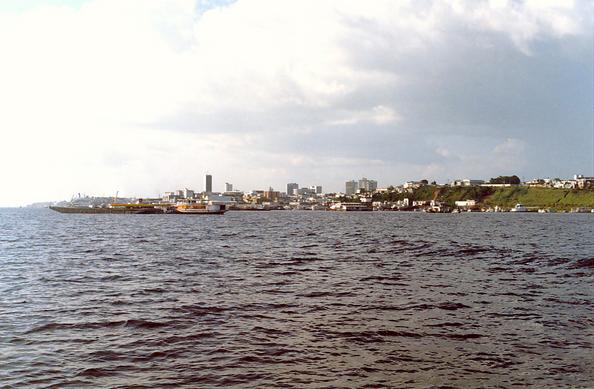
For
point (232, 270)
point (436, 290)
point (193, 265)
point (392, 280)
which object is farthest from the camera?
point (193, 265)

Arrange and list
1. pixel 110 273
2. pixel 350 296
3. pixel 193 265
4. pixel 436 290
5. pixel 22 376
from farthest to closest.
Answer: pixel 193 265, pixel 110 273, pixel 436 290, pixel 350 296, pixel 22 376

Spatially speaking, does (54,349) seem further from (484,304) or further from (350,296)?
(484,304)

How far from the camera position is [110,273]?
117 feet

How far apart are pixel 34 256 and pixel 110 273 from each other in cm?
1725

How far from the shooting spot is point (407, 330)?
1931 centimetres

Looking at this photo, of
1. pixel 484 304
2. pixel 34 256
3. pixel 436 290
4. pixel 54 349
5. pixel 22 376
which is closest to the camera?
pixel 22 376

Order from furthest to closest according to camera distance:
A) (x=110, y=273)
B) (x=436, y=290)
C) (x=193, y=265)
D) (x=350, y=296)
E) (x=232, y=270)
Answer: (x=193, y=265) → (x=232, y=270) → (x=110, y=273) → (x=436, y=290) → (x=350, y=296)

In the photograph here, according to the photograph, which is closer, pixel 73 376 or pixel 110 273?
pixel 73 376

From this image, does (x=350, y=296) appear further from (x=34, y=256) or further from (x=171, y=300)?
(x=34, y=256)

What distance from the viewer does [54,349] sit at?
16594 millimetres

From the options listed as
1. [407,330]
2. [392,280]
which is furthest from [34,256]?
[407,330]

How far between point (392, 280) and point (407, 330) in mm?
13530

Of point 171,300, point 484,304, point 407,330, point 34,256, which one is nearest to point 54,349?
point 171,300

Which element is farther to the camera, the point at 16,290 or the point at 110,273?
the point at 110,273
